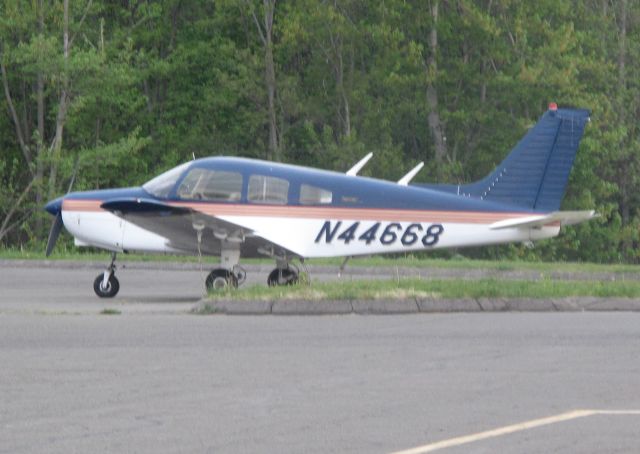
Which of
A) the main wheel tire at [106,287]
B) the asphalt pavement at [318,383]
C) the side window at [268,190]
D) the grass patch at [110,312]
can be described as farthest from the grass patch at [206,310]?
the main wheel tire at [106,287]

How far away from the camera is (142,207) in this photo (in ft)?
69.4

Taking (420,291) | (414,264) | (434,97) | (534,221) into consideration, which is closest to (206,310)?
(420,291)

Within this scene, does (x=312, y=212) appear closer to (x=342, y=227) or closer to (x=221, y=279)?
(x=342, y=227)

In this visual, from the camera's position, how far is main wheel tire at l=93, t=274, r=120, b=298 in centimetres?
2228

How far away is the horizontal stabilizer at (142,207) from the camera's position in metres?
21.0

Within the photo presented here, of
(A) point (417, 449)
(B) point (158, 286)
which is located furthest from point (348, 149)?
(A) point (417, 449)

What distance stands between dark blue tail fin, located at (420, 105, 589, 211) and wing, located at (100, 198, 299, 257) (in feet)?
8.63

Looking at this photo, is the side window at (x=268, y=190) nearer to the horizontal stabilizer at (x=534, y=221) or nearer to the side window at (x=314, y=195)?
the side window at (x=314, y=195)

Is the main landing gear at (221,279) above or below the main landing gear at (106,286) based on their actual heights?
above

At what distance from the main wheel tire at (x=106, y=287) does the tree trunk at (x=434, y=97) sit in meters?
31.8

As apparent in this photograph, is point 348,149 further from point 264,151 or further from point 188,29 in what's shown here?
point 188,29

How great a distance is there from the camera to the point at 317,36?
5375 centimetres

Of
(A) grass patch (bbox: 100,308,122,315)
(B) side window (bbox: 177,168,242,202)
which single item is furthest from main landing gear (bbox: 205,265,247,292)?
(A) grass patch (bbox: 100,308,122,315)

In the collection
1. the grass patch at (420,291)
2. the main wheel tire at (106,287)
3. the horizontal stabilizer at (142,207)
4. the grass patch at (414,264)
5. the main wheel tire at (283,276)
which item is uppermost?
the grass patch at (420,291)
